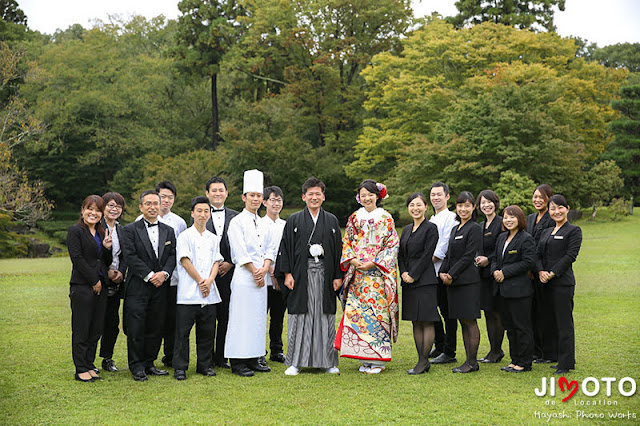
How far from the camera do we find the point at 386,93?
27500mm

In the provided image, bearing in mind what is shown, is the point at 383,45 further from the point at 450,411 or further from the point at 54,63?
the point at 450,411

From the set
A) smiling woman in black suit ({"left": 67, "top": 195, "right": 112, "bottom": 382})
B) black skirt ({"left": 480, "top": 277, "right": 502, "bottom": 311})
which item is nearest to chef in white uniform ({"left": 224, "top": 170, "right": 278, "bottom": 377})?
smiling woman in black suit ({"left": 67, "top": 195, "right": 112, "bottom": 382})

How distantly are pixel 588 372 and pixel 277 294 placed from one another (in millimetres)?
3353

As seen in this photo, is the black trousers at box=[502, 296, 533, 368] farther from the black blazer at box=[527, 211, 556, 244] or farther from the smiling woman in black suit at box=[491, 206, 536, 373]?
the black blazer at box=[527, 211, 556, 244]

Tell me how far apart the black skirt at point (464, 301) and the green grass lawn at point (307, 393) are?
57 cm

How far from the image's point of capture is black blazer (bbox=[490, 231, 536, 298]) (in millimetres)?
5773

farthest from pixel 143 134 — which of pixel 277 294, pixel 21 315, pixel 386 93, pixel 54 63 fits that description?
pixel 277 294

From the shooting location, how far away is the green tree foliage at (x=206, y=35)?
33.2 m

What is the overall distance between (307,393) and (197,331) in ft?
4.45

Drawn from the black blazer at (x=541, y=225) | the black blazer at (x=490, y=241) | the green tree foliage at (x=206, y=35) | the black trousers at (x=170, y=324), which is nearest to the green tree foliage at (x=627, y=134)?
the green tree foliage at (x=206, y=35)

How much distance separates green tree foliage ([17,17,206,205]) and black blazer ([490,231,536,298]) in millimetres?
28815

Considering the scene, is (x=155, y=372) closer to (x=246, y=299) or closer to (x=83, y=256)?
(x=246, y=299)

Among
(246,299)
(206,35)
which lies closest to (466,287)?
(246,299)

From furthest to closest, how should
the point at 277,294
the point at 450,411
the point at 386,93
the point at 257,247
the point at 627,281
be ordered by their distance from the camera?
the point at 386,93, the point at 627,281, the point at 277,294, the point at 257,247, the point at 450,411
